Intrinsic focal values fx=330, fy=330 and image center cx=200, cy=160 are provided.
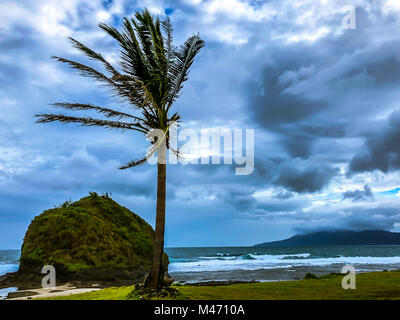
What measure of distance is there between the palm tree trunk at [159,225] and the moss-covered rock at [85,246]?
9.74 metres

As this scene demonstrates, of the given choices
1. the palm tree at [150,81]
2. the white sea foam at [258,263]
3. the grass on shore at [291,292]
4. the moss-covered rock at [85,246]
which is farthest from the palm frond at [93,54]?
the white sea foam at [258,263]

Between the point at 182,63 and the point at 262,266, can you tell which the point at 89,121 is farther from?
the point at 262,266

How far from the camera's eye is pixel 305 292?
11609mm

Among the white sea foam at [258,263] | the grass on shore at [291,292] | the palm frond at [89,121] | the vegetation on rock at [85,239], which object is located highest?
the palm frond at [89,121]

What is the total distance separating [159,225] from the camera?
32.5 ft

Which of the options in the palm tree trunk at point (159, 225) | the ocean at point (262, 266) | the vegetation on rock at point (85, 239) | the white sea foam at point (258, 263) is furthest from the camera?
the white sea foam at point (258, 263)

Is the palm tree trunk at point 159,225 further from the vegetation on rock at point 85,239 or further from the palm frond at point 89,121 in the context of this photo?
the vegetation on rock at point 85,239

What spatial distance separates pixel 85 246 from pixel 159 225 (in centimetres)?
1106

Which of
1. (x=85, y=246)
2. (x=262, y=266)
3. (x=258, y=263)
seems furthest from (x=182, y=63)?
(x=258, y=263)

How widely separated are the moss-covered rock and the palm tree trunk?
9.74 meters

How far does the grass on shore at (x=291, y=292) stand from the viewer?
399 inches
